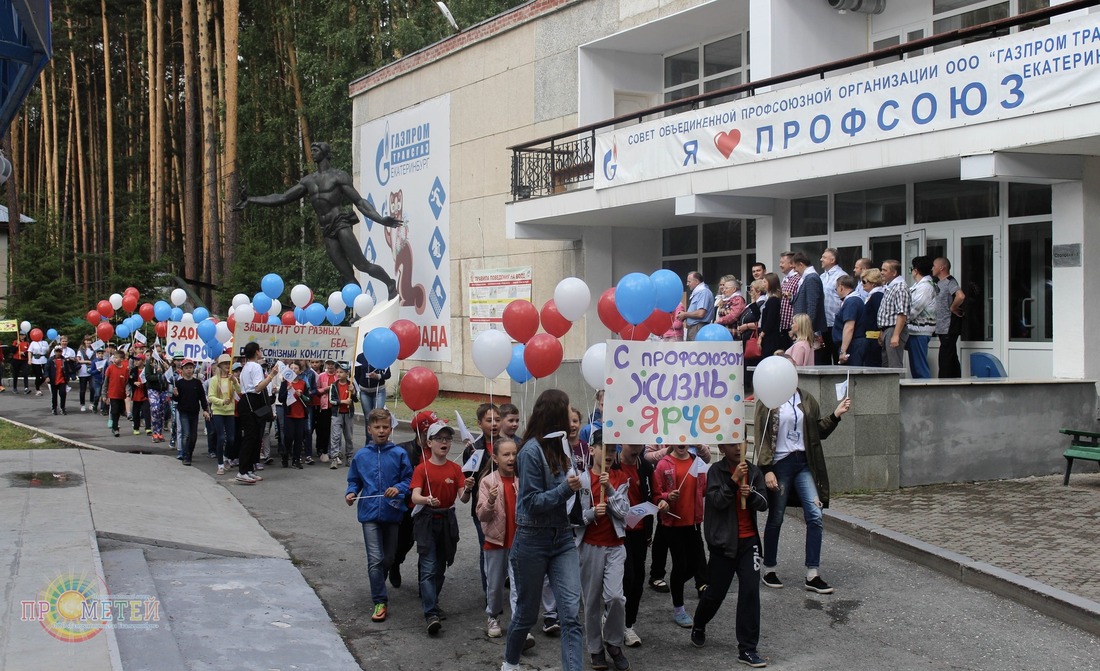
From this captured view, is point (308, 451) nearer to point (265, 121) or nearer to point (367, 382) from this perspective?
point (367, 382)

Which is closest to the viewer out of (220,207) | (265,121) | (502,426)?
(502,426)

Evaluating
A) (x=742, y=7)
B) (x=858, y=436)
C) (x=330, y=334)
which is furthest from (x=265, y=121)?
(x=858, y=436)

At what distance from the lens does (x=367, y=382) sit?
1535cm

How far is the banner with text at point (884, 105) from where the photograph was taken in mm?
11641

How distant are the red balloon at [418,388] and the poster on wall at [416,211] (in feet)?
56.3

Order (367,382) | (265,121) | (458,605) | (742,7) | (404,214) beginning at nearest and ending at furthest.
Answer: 1. (458,605)
2. (367,382)
3. (742,7)
4. (404,214)
5. (265,121)

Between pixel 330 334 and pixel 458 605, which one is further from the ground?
pixel 330 334

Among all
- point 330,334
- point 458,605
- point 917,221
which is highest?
point 917,221

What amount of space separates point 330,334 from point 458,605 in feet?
20.6

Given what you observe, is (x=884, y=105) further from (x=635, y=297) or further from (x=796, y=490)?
(x=796, y=490)

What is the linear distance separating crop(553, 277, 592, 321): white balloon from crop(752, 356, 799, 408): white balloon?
2.41 metres

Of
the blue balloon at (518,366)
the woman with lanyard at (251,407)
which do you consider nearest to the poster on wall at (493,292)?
the woman with lanyard at (251,407)

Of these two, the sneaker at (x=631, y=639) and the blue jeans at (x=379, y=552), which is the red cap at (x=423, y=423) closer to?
the blue jeans at (x=379, y=552)

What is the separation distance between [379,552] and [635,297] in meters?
2.77
